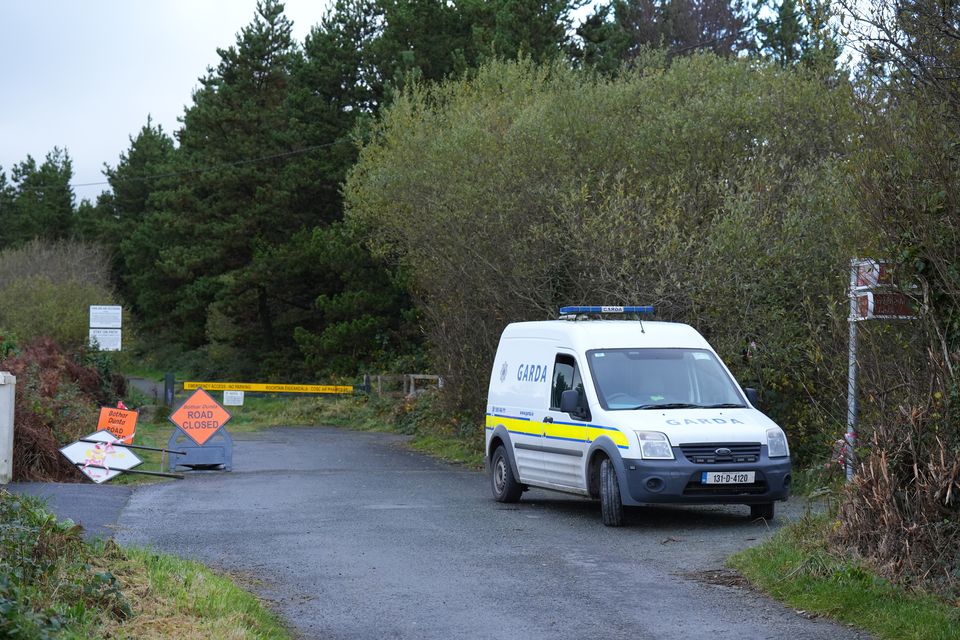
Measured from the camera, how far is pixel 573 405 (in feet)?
44.1

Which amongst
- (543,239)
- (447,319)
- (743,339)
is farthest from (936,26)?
(447,319)

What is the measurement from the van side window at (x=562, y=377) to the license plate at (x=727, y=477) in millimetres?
2123

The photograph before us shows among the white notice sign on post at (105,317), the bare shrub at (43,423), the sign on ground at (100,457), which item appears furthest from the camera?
the white notice sign on post at (105,317)

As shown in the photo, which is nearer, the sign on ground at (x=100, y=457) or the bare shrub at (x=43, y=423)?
the bare shrub at (x=43, y=423)

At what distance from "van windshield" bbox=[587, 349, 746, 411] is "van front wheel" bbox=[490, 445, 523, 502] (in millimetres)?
2106

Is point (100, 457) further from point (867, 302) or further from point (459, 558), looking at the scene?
point (867, 302)

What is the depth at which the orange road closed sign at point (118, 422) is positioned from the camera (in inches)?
834

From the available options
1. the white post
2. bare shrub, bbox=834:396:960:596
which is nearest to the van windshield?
bare shrub, bbox=834:396:960:596

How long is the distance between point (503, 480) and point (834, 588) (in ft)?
24.4

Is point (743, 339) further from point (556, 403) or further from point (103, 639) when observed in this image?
point (103, 639)

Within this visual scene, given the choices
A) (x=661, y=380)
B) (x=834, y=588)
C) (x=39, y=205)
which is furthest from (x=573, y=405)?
(x=39, y=205)

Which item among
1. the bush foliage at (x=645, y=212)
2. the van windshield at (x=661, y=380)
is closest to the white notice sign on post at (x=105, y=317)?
the bush foliage at (x=645, y=212)

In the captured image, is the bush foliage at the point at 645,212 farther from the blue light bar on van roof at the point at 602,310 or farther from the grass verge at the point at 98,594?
the grass verge at the point at 98,594

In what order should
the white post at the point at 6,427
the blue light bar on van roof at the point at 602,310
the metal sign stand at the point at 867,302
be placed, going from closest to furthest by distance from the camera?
the metal sign stand at the point at 867,302 < the blue light bar on van roof at the point at 602,310 < the white post at the point at 6,427
